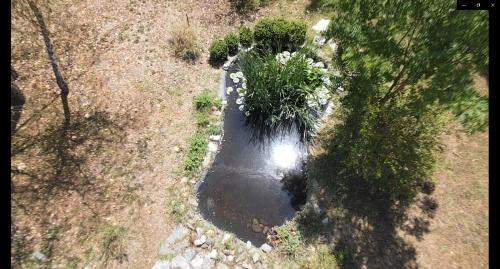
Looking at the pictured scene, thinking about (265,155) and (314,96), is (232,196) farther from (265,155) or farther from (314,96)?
(314,96)

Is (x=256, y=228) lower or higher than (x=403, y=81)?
lower

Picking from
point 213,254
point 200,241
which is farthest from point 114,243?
point 213,254

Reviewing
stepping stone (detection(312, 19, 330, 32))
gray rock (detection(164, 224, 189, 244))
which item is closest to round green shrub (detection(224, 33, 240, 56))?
stepping stone (detection(312, 19, 330, 32))

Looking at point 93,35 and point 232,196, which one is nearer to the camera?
point 232,196

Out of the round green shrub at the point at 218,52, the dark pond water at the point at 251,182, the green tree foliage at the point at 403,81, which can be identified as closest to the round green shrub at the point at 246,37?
the round green shrub at the point at 218,52

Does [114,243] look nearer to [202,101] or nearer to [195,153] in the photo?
[195,153]

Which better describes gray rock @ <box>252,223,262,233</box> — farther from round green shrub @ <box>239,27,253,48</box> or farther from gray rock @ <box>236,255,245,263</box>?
round green shrub @ <box>239,27,253,48</box>

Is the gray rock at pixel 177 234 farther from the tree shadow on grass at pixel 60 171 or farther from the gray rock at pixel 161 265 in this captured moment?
the tree shadow on grass at pixel 60 171
